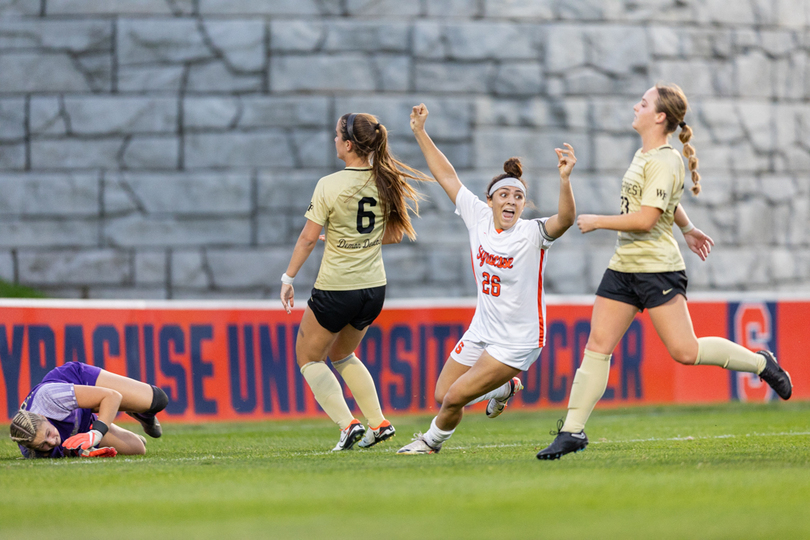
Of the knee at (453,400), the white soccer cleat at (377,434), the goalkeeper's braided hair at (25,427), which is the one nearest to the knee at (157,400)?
the goalkeeper's braided hair at (25,427)

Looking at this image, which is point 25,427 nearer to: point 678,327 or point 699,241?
point 678,327

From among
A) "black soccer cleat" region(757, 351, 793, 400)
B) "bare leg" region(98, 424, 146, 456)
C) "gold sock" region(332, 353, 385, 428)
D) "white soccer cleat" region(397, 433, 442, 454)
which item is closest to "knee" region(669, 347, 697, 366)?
"black soccer cleat" region(757, 351, 793, 400)

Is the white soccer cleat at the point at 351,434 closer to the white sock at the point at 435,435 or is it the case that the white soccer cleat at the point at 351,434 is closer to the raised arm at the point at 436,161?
the white sock at the point at 435,435

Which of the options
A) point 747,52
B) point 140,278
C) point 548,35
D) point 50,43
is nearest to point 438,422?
point 140,278

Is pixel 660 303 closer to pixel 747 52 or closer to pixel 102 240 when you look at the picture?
pixel 102 240

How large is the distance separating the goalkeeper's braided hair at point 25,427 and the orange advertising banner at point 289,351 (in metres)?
2.90

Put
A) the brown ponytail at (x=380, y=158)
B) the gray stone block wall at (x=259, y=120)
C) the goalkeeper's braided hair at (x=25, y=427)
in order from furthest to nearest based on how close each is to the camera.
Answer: the gray stone block wall at (x=259, y=120) < the brown ponytail at (x=380, y=158) < the goalkeeper's braided hair at (x=25, y=427)

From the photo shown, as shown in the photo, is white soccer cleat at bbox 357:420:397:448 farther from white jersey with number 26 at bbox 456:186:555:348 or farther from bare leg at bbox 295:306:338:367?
white jersey with number 26 at bbox 456:186:555:348

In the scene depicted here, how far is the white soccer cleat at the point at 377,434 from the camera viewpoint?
5.95 metres

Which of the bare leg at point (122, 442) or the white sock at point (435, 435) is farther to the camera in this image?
the bare leg at point (122, 442)

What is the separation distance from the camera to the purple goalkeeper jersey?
18.5ft

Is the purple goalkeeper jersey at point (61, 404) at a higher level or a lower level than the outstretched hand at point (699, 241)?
lower

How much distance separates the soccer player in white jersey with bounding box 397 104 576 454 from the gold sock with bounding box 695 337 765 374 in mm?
823

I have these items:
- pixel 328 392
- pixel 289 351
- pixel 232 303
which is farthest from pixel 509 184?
pixel 232 303
